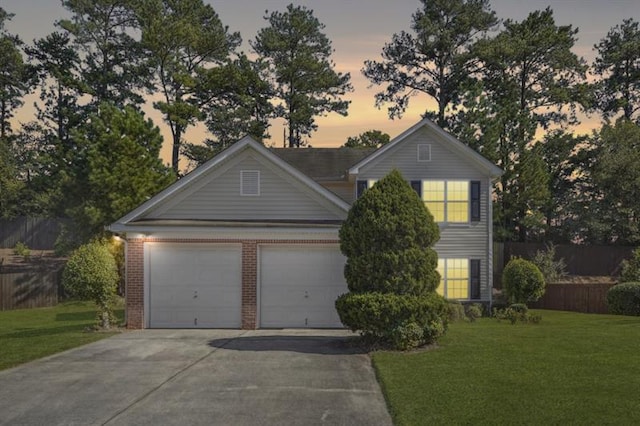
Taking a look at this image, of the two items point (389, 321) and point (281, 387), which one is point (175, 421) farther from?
point (389, 321)

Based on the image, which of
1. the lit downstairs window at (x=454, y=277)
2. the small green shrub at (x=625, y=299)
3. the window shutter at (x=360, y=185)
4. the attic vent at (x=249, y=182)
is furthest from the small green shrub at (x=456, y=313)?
the attic vent at (x=249, y=182)

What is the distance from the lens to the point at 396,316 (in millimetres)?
13023

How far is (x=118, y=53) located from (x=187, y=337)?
3421 centimetres

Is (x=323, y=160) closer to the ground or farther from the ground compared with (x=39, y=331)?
farther from the ground

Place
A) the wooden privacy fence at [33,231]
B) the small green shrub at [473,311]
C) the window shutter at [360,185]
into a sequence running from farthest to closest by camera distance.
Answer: the wooden privacy fence at [33,231], the window shutter at [360,185], the small green shrub at [473,311]

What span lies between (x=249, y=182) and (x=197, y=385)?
9.30m

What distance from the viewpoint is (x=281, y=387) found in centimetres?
1011

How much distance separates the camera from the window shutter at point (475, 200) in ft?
79.5

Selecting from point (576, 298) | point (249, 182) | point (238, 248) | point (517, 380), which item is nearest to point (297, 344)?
point (238, 248)

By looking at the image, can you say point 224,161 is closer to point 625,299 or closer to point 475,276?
point 475,276

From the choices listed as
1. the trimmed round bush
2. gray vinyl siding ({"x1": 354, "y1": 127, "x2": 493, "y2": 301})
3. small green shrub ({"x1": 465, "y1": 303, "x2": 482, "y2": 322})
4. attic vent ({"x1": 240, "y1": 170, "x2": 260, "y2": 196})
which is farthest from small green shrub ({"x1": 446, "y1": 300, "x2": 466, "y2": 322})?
attic vent ({"x1": 240, "y1": 170, "x2": 260, "y2": 196})

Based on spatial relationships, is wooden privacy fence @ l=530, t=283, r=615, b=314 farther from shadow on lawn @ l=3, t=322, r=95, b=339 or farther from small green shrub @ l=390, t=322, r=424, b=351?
shadow on lawn @ l=3, t=322, r=95, b=339

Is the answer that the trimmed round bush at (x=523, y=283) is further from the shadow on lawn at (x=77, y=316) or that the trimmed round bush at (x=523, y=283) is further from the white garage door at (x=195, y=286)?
the shadow on lawn at (x=77, y=316)

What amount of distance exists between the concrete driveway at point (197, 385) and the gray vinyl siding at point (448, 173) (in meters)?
11.0
